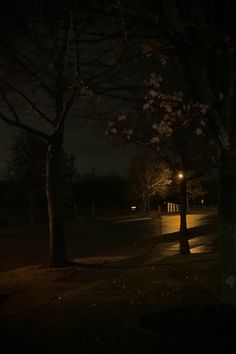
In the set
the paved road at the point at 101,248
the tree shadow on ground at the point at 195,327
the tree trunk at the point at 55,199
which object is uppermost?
the tree trunk at the point at 55,199

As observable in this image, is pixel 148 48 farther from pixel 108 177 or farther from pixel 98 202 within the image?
pixel 108 177

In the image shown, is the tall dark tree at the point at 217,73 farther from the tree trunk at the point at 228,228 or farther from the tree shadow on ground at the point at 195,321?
the tree shadow on ground at the point at 195,321

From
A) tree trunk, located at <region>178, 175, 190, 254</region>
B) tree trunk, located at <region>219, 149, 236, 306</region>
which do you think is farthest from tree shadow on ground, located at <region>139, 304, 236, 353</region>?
tree trunk, located at <region>178, 175, 190, 254</region>

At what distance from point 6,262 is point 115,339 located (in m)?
14.3

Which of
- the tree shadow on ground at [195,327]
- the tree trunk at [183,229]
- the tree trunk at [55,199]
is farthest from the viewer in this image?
the tree trunk at [183,229]

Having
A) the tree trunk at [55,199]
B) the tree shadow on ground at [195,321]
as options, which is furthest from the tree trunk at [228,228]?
the tree trunk at [55,199]

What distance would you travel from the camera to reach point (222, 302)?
874cm

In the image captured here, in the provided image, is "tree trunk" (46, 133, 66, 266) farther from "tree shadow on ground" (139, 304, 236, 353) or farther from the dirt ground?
"tree shadow on ground" (139, 304, 236, 353)

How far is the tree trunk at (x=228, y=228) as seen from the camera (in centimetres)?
866

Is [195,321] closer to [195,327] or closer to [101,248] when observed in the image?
[195,327]

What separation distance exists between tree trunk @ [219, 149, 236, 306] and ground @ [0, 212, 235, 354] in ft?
0.94

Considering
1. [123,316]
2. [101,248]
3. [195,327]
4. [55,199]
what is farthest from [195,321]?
[101,248]

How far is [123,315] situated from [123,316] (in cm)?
6

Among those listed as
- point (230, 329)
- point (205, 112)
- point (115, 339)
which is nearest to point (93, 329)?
point (115, 339)
